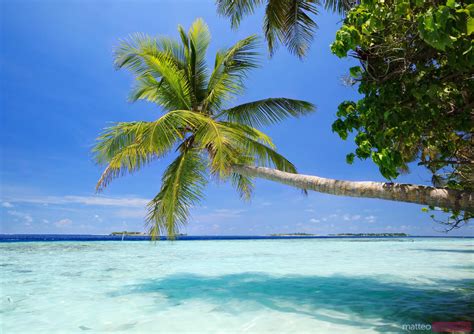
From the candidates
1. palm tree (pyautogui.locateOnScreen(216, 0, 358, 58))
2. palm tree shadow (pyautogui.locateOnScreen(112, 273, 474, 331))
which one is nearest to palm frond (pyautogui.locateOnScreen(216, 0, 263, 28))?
palm tree (pyautogui.locateOnScreen(216, 0, 358, 58))

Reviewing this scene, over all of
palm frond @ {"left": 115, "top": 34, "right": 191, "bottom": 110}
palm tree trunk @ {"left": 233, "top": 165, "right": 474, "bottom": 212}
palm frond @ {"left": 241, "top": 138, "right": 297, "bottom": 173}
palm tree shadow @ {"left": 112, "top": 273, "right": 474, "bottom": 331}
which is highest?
palm frond @ {"left": 115, "top": 34, "right": 191, "bottom": 110}

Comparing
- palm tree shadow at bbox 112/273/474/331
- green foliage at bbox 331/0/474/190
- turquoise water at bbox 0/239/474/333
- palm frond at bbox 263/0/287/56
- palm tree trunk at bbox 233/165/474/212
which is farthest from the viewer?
palm frond at bbox 263/0/287/56

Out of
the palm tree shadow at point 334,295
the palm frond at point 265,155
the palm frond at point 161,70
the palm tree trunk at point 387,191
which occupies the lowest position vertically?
the palm tree shadow at point 334,295

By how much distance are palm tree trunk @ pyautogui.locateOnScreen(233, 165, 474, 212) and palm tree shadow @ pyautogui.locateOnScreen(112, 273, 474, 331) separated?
4.61 feet

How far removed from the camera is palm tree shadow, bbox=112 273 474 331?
13.3 ft

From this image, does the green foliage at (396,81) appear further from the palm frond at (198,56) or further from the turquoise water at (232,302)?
the palm frond at (198,56)

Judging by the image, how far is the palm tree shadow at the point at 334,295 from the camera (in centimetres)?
407

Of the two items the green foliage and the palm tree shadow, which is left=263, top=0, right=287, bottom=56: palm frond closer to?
the green foliage

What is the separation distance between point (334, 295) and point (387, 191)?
223 cm

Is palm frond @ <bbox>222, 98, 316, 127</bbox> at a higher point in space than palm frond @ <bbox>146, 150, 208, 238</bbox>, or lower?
higher

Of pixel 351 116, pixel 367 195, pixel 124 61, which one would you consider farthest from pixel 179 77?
pixel 367 195

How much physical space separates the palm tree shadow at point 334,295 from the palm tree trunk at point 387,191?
1.40 metres

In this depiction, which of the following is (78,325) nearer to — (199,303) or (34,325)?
(34,325)

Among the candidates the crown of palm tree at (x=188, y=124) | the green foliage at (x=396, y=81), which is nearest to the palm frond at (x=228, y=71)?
the crown of palm tree at (x=188, y=124)
